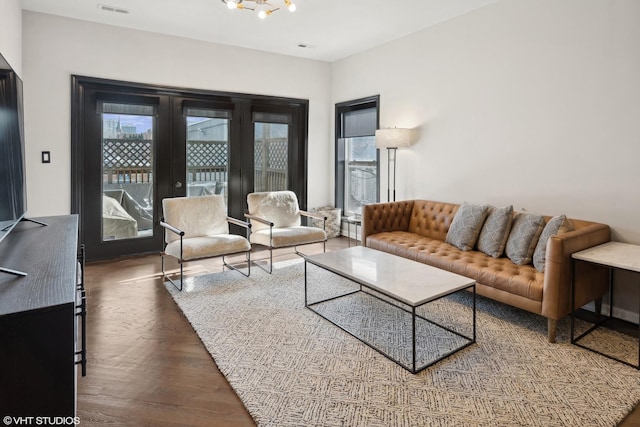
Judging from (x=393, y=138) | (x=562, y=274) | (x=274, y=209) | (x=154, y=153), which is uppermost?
(x=393, y=138)

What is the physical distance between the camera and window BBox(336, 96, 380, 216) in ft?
18.6

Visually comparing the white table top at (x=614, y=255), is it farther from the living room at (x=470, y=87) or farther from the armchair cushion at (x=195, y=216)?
the armchair cushion at (x=195, y=216)

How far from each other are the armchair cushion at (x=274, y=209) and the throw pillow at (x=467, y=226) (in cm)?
201

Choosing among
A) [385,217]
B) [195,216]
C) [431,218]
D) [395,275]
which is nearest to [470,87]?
[431,218]

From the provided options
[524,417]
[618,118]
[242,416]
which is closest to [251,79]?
[618,118]

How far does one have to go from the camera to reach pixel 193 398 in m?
2.11

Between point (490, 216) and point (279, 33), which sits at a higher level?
point (279, 33)

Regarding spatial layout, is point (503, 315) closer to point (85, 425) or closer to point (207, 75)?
point (85, 425)

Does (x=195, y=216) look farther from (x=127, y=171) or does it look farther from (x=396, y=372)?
(x=396, y=372)

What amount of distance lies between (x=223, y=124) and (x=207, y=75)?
668mm

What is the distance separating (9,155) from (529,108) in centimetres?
409

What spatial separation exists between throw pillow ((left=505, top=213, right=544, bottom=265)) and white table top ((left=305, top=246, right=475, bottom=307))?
0.69 metres

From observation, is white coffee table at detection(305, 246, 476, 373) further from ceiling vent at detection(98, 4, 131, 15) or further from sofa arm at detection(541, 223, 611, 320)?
ceiling vent at detection(98, 4, 131, 15)

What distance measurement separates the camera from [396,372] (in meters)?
2.36
